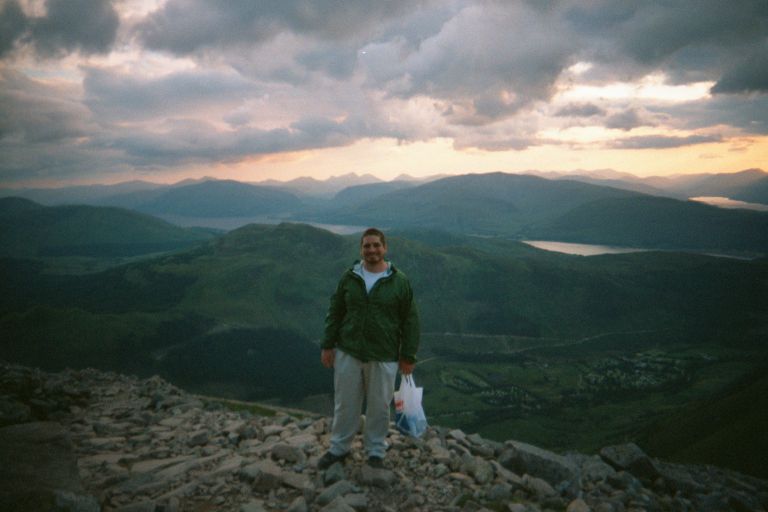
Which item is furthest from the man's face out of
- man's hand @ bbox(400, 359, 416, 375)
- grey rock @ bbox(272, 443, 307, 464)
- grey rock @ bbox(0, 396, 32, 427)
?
grey rock @ bbox(0, 396, 32, 427)

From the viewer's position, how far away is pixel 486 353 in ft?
603

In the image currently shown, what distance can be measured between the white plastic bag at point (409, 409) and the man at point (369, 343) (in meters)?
0.57

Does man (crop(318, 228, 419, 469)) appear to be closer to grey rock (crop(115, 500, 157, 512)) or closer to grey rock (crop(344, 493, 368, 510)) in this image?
grey rock (crop(344, 493, 368, 510))

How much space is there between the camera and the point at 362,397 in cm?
816

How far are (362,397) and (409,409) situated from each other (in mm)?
1077

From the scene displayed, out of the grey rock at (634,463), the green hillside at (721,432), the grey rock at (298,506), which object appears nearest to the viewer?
the grey rock at (298,506)

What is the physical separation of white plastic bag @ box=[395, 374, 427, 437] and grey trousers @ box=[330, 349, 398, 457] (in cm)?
54

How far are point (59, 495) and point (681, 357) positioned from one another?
223 meters

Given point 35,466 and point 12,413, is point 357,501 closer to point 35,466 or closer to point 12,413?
point 35,466

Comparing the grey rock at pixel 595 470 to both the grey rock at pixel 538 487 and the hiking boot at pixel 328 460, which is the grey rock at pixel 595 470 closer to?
the grey rock at pixel 538 487

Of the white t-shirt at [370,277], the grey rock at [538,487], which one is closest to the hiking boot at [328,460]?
the white t-shirt at [370,277]

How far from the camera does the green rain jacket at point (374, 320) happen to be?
7.66m

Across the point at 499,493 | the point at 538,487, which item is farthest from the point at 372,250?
the point at 538,487

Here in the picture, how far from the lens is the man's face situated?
7.84 metres
